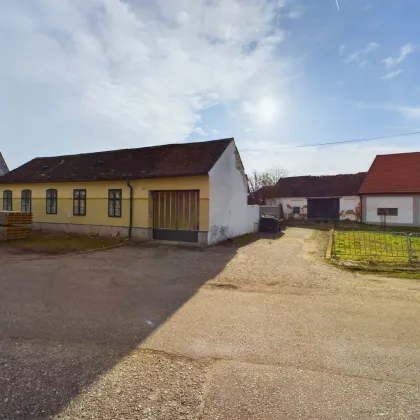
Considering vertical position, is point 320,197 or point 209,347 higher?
point 320,197

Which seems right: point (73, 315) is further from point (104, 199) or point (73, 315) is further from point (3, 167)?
point (3, 167)

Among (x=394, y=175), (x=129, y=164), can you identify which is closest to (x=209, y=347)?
(x=129, y=164)

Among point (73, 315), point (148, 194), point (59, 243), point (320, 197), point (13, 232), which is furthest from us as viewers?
point (320, 197)

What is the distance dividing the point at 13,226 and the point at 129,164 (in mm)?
7240

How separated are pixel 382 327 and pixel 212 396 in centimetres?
328

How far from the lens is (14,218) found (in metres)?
16.0

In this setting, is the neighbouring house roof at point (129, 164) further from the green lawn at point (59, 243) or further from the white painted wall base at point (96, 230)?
the green lawn at point (59, 243)

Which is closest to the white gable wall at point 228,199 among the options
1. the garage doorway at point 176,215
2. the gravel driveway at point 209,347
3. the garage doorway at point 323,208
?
the garage doorway at point 176,215

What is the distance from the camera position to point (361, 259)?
9742mm

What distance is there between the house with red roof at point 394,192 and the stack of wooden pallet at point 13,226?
27635mm

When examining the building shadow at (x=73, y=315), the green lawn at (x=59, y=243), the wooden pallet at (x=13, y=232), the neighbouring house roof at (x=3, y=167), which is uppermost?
the neighbouring house roof at (x=3, y=167)

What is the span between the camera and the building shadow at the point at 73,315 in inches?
118

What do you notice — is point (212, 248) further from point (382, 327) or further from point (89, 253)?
point (382, 327)

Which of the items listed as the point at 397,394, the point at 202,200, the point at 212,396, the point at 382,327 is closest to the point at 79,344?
the point at 212,396
